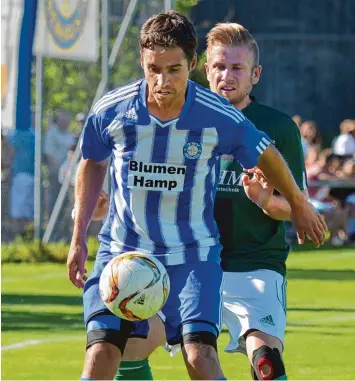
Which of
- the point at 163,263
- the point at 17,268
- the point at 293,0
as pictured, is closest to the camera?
the point at 163,263

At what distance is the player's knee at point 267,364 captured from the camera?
7234 millimetres

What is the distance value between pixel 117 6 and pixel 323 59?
15475mm

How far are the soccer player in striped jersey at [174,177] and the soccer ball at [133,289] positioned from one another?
0.35 ft

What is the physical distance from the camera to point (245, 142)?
671 cm

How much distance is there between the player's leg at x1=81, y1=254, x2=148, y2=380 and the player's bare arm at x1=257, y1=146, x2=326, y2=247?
902mm

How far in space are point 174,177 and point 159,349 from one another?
448 cm

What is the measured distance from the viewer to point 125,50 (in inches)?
696

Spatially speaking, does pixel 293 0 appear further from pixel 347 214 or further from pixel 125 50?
pixel 125 50

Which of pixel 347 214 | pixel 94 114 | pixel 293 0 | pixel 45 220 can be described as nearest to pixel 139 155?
pixel 94 114

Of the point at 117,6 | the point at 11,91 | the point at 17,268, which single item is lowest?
the point at 17,268

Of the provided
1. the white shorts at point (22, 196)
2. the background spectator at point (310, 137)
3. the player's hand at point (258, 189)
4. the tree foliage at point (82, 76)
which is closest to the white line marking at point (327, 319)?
the player's hand at point (258, 189)

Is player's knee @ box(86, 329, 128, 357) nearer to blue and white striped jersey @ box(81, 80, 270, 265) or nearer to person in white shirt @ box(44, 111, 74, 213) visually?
blue and white striped jersey @ box(81, 80, 270, 265)

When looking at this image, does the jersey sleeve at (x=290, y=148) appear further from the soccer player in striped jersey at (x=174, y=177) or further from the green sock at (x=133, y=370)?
the green sock at (x=133, y=370)

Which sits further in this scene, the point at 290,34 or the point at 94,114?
the point at 290,34
